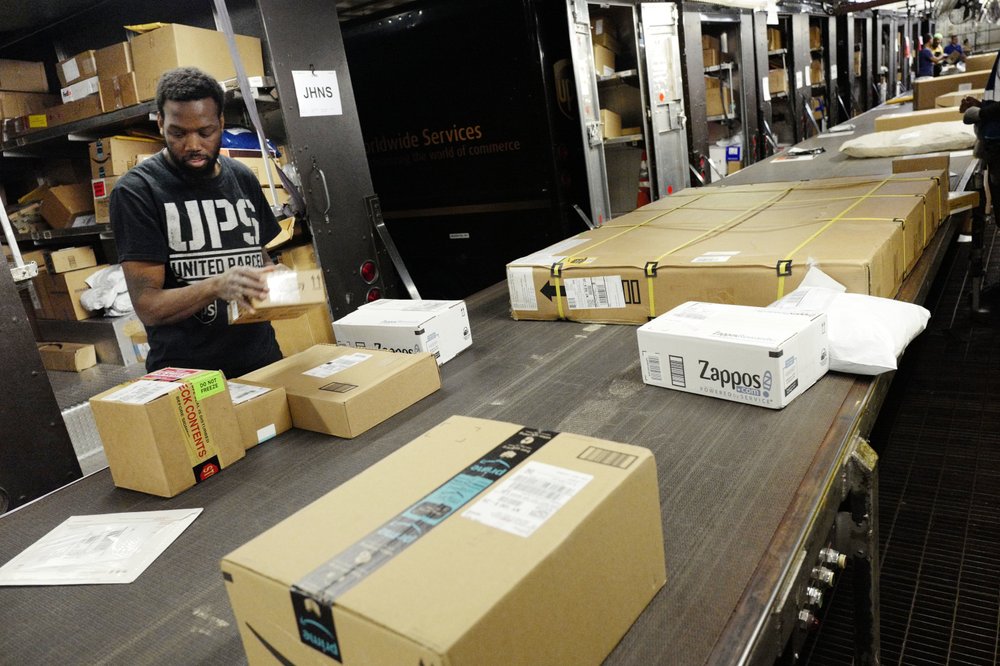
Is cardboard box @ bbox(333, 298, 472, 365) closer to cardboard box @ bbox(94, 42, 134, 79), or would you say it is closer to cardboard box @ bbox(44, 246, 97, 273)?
cardboard box @ bbox(94, 42, 134, 79)

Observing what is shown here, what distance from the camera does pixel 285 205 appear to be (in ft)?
8.87

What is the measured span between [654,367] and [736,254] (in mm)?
500

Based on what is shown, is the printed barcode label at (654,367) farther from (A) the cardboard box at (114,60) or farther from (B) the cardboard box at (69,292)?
(B) the cardboard box at (69,292)

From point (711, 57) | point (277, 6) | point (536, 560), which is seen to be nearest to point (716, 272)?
point (536, 560)

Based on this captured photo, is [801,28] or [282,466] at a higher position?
[801,28]

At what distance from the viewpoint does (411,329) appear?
1.69 meters

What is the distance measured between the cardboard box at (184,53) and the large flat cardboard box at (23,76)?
1.23m

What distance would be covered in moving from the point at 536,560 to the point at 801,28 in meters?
7.54

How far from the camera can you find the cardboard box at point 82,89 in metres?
2.94

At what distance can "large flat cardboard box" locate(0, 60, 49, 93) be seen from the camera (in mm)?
3438

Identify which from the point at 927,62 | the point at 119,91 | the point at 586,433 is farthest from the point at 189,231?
the point at 927,62

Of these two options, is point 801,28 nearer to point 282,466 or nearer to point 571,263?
point 571,263

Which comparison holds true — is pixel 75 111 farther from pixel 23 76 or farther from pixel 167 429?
pixel 167 429

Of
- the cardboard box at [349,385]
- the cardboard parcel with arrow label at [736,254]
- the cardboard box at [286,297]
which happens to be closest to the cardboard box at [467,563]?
the cardboard box at [349,385]
